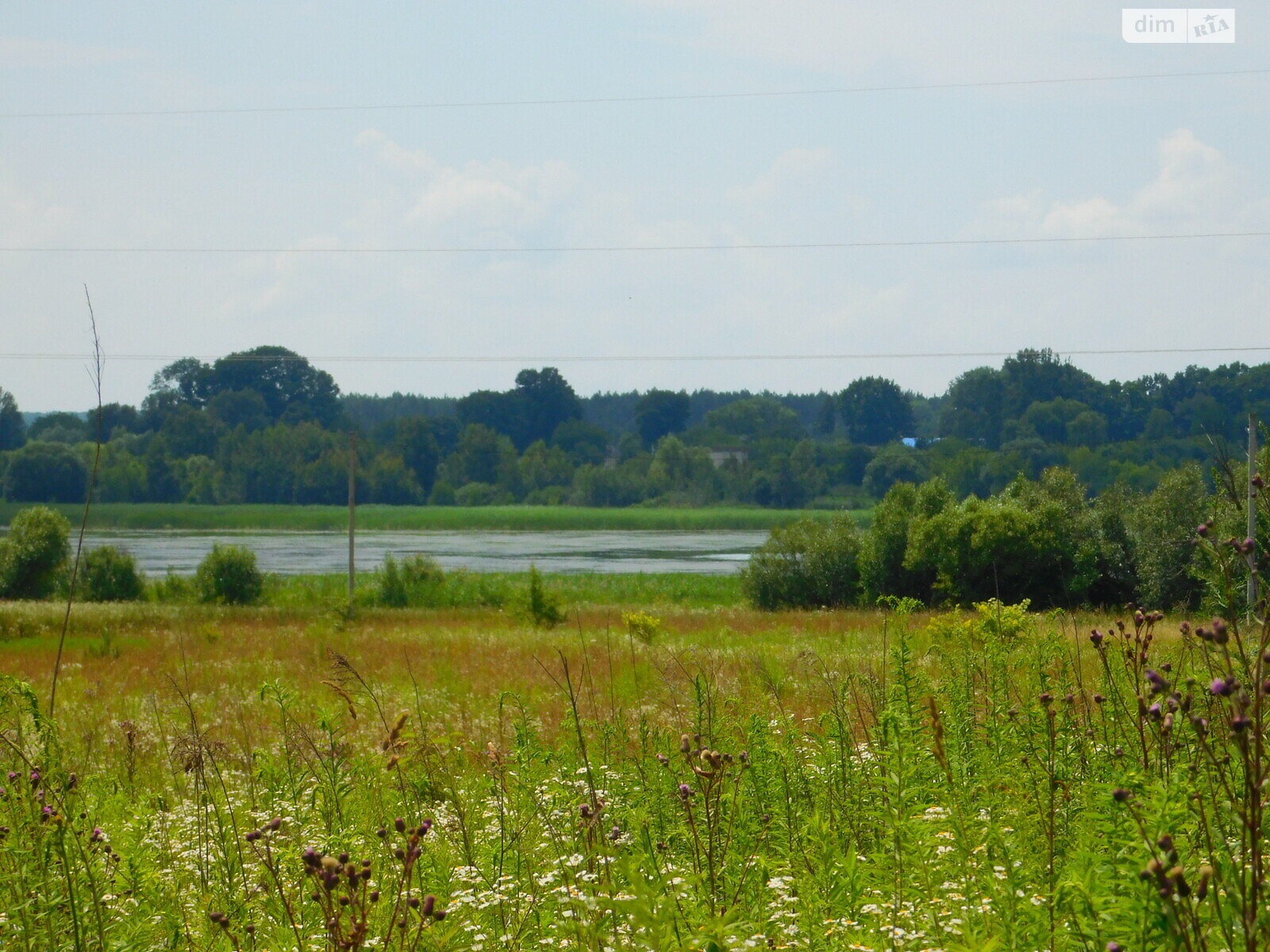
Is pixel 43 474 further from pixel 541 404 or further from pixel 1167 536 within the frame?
pixel 1167 536

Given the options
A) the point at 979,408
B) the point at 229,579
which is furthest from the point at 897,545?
the point at 979,408

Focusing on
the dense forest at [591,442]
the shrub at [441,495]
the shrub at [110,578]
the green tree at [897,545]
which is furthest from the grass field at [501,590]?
the shrub at [441,495]

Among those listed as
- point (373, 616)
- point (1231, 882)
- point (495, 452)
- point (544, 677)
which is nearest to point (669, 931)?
point (1231, 882)

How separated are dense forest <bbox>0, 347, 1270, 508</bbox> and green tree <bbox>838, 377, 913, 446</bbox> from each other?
202 millimetres

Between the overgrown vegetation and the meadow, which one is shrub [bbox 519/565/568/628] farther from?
the overgrown vegetation

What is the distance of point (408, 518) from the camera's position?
10269cm

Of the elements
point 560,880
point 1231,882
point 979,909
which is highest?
point 1231,882

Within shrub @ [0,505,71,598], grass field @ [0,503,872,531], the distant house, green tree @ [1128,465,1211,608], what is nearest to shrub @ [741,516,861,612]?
green tree @ [1128,465,1211,608]

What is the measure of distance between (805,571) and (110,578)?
28070 millimetres

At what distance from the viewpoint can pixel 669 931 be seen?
2.45m

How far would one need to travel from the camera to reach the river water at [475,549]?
61.5 m

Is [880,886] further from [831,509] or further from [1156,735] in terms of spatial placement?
[831,509]

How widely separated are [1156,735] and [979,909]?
79 cm

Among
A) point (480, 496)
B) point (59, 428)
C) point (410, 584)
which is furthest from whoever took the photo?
point (480, 496)
